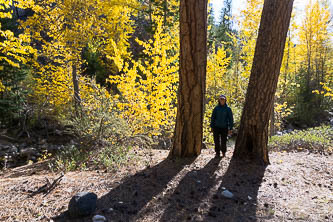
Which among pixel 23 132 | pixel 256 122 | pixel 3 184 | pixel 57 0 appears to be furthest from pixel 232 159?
pixel 23 132

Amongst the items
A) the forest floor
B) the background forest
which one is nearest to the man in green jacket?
the forest floor

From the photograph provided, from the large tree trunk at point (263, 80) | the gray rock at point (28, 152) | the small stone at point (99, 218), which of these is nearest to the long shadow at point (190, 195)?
the small stone at point (99, 218)

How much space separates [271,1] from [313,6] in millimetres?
12613

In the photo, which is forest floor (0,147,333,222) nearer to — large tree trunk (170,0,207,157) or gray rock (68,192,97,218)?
gray rock (68,192,97,218)

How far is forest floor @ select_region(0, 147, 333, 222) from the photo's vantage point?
8.16 feet

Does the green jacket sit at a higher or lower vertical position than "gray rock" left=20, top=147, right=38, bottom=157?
higher

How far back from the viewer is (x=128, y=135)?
4613mm

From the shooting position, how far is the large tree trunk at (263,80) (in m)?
3.91

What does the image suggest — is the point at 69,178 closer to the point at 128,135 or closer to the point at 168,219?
the point at 128,135

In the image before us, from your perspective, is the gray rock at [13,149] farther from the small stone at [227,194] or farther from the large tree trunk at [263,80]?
the small stone at [227,194]

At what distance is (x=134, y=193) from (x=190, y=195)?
733mm

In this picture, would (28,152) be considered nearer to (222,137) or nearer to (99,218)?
(222,137)

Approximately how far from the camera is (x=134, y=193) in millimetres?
2896

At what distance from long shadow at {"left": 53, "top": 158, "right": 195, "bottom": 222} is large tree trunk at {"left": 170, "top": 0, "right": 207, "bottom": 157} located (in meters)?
0.52
